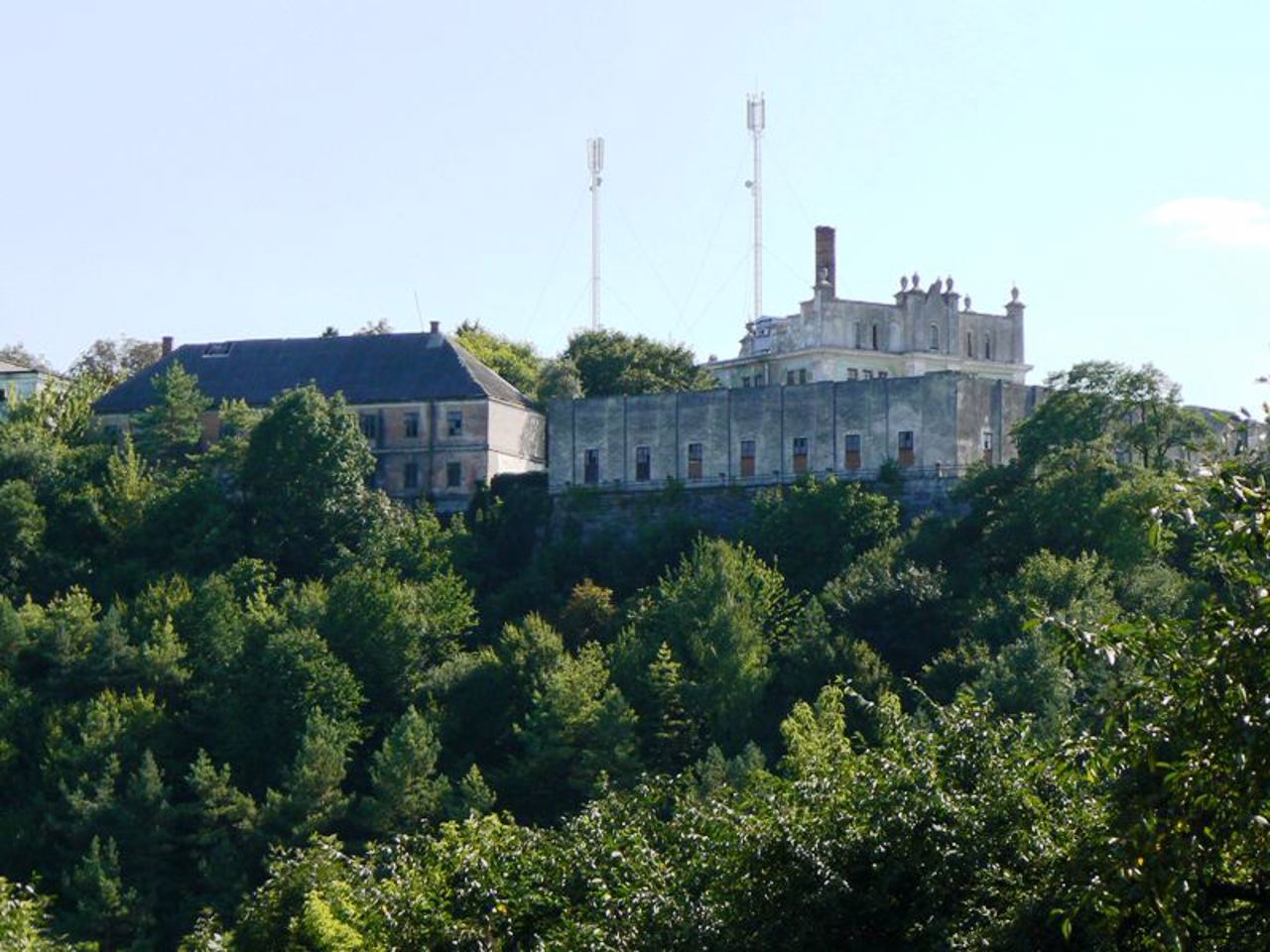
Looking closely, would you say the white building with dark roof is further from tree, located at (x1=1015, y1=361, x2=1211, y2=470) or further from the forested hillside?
tree, located at (x1=1015, y1=361, x2=1211, y2=470)

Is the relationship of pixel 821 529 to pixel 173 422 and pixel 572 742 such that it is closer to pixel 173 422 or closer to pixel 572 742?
pixel 572 742

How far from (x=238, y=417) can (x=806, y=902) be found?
60126 millimetres

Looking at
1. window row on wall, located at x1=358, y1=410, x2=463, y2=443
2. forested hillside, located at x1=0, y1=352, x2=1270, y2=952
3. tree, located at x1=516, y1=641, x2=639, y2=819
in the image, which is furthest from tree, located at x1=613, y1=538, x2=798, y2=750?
window row on wall, located at x1=358, y1=410, x2=463, y2=443

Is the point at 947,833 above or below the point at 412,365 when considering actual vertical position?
below

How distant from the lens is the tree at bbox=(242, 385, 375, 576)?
8125 centimetres

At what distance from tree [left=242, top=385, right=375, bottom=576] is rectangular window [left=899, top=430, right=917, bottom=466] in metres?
15.8

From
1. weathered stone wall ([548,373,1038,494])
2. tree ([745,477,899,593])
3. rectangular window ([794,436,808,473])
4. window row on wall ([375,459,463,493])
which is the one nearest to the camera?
tree ([745,477,899,593])

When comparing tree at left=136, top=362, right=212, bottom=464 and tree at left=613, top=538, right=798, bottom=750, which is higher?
tree at left=136, top=362, right=212, bottom=464

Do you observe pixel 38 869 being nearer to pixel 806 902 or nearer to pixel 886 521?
pixel 886 521

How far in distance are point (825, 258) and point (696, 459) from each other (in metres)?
16.4

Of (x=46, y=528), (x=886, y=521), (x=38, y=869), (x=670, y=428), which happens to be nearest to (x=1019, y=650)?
(x=886, y=521)

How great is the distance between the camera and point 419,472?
280 ft

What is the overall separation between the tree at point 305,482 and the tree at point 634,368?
32.7 ft

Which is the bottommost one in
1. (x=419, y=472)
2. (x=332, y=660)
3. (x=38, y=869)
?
(x=38, y=869)
